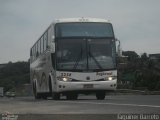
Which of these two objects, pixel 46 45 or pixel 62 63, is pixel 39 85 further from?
pixel 62 63

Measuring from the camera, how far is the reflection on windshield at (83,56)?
2481 cm

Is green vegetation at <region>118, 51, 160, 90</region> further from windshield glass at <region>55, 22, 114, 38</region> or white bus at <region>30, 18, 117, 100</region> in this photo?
white bus at <region>30, 18, 117, 100</region>

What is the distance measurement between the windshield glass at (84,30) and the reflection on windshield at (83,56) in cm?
34

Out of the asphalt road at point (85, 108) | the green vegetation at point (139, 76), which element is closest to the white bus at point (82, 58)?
the asphalt road at point (85, 108)

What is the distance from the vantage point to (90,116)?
12.5 meters

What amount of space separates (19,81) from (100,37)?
260 ft

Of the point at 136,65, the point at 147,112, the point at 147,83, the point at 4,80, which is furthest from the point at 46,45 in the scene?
the point at 4,80

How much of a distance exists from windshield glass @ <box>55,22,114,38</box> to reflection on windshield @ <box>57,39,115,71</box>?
13.4 inches

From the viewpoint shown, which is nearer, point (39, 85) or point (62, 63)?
point (62, 63)

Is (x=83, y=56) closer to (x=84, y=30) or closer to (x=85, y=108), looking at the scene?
(x=84, y=30)

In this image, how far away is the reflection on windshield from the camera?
24.8 m

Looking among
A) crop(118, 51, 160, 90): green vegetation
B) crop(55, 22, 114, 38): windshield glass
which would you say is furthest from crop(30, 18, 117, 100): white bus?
crop(118, 51, 160, 90): green vegetation

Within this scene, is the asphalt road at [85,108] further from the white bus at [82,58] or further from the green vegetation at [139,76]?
the green vegetation at [139,76]

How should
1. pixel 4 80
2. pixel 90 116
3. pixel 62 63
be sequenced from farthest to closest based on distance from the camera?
pixel 4 80, pixel 62 63, pixel 90 116
